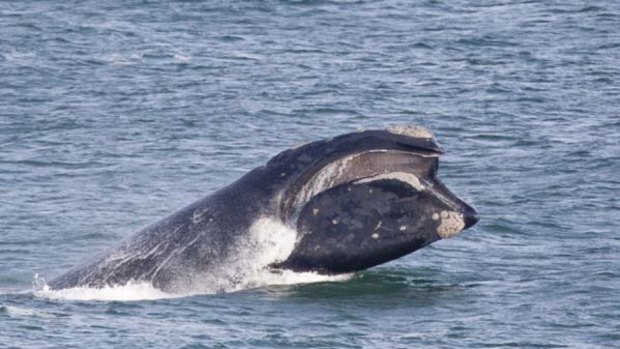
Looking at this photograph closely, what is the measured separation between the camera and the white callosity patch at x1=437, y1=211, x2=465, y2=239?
16672 mm

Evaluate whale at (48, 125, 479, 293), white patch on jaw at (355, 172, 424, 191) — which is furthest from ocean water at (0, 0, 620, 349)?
white patch on jaw at (355, 172, 424, 191)

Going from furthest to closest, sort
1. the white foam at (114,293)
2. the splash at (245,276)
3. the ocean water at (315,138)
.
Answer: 1. the white foam at (114,293)
2. the splash at (245,276)
3. the ocean water at (315,138)

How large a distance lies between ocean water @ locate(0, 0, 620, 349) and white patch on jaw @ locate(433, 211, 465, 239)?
808 millimetres

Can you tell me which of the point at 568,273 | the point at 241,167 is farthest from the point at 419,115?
the point at 568,273

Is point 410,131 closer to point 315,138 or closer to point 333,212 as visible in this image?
point 333,212

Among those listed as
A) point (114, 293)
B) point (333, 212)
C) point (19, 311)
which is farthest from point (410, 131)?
point (19, 311)

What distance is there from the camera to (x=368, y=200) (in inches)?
663

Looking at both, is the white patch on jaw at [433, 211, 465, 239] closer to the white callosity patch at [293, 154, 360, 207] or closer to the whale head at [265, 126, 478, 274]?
the whale head at [265, 126, 478, 274]

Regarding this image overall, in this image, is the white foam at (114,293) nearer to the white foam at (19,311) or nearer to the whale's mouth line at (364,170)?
the white foam at (19,311)

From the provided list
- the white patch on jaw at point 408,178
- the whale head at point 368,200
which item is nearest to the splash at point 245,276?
the whale head at point 368,200

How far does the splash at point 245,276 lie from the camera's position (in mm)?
16797

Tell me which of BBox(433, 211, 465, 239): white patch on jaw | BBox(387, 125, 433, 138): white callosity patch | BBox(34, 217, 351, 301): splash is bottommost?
BBox(34, 217, 351, 301): splash

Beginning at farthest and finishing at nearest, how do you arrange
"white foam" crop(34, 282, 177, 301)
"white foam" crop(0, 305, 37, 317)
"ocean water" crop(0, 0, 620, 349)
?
"white foam" crop(34, 282, 177, 301) < "white foam" crop(0, 305, 37, 317) < "ocean water" crop(0, 0, 620, 349)

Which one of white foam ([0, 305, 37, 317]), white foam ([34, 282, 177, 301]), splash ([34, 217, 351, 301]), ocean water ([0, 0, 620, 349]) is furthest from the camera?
white foam ([34, 282, 177, 301])
